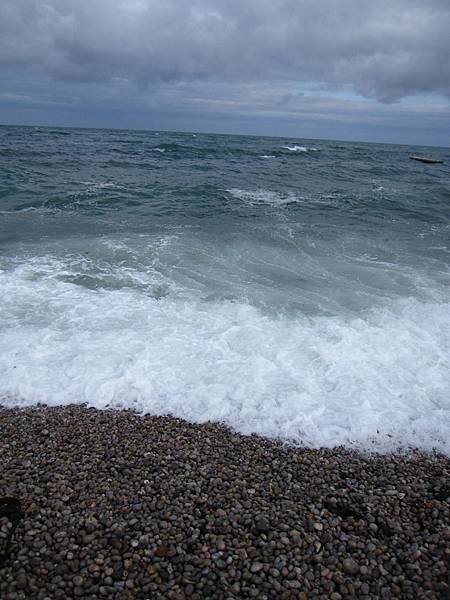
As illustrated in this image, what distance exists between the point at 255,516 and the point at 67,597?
2.27 m

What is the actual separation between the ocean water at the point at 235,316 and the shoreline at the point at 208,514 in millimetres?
702

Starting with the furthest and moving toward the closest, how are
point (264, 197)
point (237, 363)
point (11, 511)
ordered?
point (264, 197), point (237, 363), point (11, 511)

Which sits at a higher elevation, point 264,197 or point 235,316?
point 264,197

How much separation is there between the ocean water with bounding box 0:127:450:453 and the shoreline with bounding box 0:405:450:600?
0.70 m

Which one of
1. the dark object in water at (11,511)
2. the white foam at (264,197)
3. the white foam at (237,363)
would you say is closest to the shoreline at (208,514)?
the dark object in water at (11,511)

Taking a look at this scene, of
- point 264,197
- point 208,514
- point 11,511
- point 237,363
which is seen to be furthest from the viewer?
point 264,197

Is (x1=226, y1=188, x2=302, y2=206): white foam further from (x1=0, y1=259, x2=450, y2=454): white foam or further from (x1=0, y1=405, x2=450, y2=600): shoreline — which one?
(x1=0, y1=405, x2=450, y2=600): shoreline

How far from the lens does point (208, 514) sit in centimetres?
512

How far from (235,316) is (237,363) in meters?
2.32

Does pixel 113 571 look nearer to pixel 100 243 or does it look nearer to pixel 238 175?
pixel 100 243

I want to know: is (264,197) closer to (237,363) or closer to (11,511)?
(237,363)

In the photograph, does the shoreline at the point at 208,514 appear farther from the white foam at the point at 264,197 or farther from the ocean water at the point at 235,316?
the white foam at the point at 264,197

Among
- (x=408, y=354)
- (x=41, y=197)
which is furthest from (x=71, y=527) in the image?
Answer: (x=41, y=197)

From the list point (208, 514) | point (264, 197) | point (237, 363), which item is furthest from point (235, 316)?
point (264, 197)
